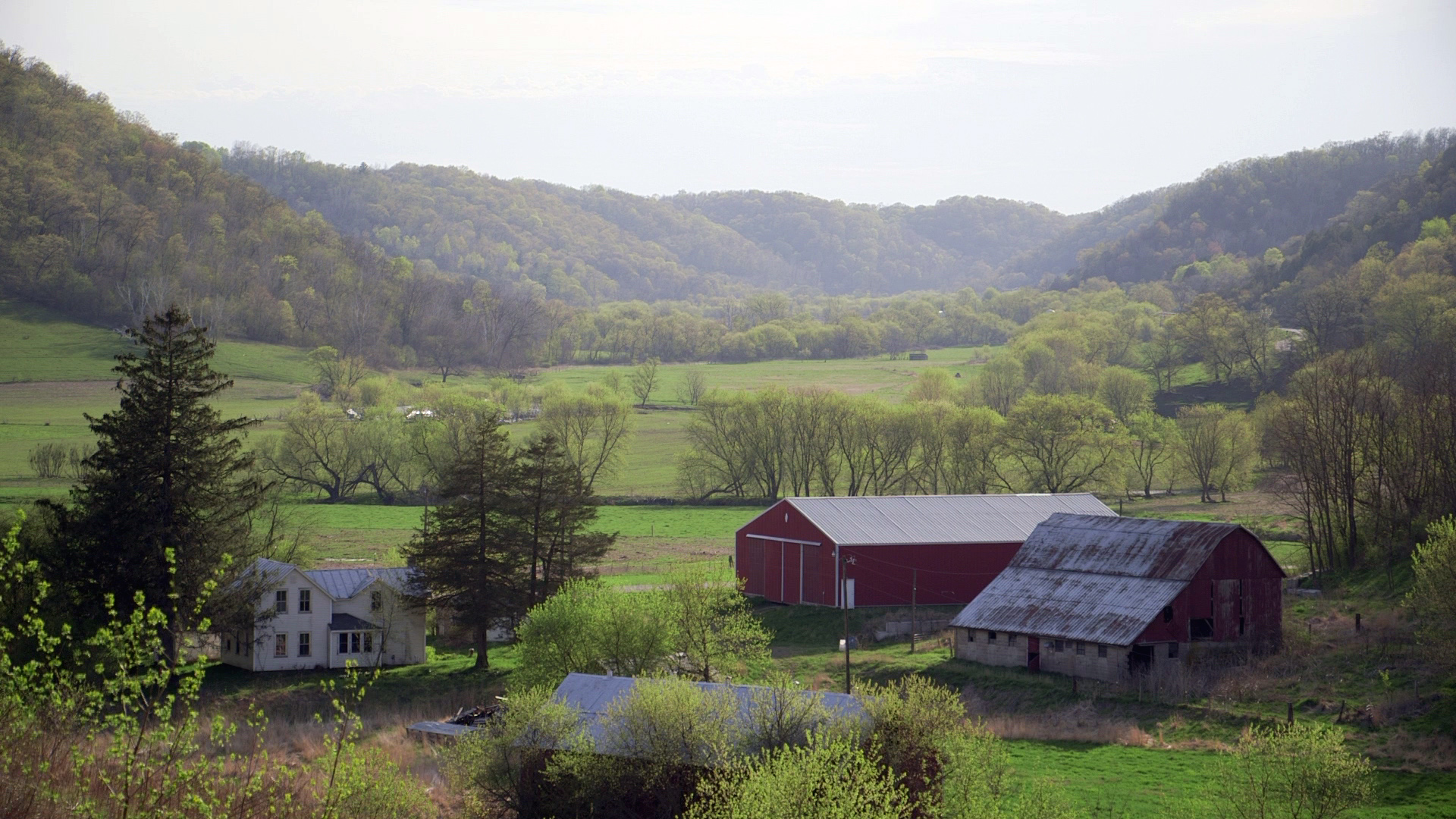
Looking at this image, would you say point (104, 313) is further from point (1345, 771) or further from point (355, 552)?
point (1345, 771)

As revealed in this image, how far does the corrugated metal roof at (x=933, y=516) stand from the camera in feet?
177

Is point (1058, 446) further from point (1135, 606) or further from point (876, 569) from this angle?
point (1135, 606)

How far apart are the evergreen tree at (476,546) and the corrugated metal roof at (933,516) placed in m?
12.8

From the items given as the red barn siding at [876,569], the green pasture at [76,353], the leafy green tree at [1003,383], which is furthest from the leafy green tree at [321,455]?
the leafy green tree at [1003,383]

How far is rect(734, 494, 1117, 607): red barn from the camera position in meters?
53.2

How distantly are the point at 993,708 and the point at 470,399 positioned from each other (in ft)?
226

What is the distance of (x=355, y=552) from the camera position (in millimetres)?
66688

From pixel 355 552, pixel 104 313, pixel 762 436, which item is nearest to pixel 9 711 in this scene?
pixel 355 552

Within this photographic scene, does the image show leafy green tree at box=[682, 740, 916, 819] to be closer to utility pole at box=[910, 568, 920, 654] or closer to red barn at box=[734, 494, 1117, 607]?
utility pole at box=[910, 568, 920, 654]

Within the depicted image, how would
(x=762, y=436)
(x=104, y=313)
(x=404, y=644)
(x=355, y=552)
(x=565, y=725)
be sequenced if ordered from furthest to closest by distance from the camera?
(x=104, y=313)
(x=762, y=436)
(x=355, y=552)
(x=404, y=644)
(x=565, y=725)

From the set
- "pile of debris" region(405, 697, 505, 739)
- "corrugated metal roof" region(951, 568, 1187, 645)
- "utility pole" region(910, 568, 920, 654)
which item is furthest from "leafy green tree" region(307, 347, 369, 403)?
"corrugated metal roof" region(951, 568, 1187, 645)

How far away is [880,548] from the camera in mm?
53281

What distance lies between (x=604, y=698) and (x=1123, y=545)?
849 inches

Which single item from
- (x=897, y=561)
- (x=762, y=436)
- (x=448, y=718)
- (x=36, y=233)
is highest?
(x=36, y=233)
